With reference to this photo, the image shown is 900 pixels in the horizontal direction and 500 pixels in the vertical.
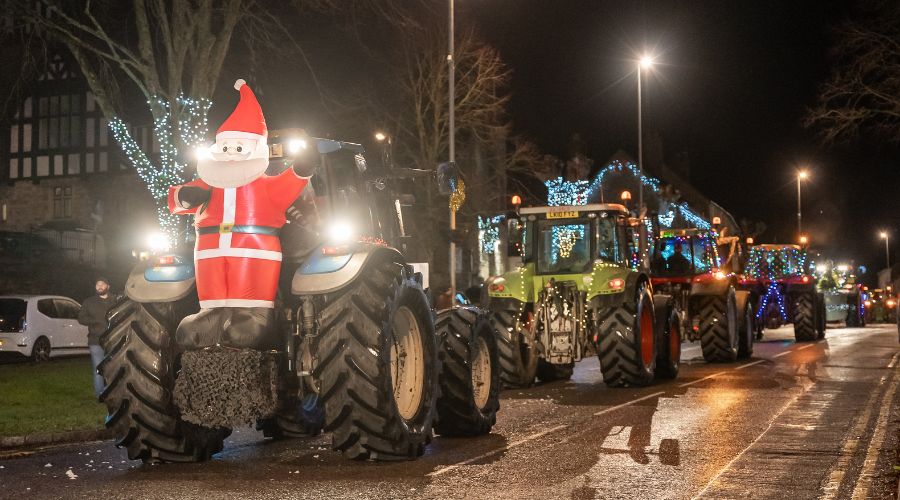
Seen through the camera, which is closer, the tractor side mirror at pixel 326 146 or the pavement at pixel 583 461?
the pavement at pixel 583 461

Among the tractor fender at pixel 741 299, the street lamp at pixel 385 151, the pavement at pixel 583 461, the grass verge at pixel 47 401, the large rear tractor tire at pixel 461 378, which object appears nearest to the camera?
the pavement at pixel 583 461

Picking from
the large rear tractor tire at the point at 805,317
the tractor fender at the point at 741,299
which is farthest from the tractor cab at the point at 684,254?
the large rear tractor tire at the point at 805,317

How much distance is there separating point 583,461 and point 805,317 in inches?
1003

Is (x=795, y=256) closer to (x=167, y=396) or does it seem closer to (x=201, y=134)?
(x=201, y=134)

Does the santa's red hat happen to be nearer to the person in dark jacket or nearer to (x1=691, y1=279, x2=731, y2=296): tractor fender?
the person in dark jacket

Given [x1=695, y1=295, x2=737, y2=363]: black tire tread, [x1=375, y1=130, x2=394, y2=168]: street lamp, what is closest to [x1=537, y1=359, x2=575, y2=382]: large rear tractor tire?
[x1=695, y1=295, x2=737, y2=363]: black tire tread

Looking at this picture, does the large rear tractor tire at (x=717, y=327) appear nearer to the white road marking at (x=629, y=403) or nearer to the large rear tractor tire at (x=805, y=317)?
the white road marking at (x=629, y=403)

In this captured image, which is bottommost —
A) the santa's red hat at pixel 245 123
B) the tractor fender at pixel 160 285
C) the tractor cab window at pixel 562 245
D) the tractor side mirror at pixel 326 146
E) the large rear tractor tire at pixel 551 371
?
the large rear tractor tire at pixel 551 371

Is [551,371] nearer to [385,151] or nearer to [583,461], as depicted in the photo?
[385,151]

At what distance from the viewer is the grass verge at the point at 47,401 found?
13.5m

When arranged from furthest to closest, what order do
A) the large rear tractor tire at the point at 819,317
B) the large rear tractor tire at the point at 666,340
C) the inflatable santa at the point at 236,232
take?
1. the large rear tractor tire at the point at 819,317
2. the large rear tractor tire at the point at 666,340
3. the inflatable santa at the point at 236,232

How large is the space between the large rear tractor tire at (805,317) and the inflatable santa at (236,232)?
26.9 m

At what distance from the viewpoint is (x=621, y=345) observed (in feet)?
58.9

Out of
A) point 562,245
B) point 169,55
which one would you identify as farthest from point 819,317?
point 169,55
